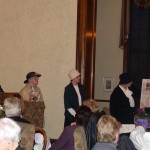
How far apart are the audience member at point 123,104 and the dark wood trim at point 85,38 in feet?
4.09

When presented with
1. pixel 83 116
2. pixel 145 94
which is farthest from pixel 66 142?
pixel 145 94

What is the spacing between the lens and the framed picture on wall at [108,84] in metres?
10.0

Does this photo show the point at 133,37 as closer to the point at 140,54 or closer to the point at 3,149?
the point at 140,54

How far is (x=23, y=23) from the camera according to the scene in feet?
25.8

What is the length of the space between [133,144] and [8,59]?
508 cm

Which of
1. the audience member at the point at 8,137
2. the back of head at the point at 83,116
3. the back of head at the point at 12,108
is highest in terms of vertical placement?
the audience member at the point at 8,137

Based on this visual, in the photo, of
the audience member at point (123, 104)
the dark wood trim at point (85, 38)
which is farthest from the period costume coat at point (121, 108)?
the dark wood trim at point (85, 38)

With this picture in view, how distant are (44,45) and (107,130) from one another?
466 centimetres

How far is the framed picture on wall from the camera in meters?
10.0

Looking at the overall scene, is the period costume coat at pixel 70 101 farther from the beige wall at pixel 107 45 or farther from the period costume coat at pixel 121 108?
the beige wall at pixel 107 45

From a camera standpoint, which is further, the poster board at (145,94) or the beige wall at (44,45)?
the beige wall at (44,45)

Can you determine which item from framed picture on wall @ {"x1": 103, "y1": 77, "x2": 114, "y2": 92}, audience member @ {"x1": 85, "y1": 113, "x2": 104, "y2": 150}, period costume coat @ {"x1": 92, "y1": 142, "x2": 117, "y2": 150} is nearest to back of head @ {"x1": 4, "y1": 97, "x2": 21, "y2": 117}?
audience member @ {"x1": 85, "y1": 113, "x2": 104, "y2": 150}

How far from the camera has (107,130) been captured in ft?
10.6

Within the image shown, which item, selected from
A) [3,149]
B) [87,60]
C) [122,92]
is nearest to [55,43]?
[87,60]
